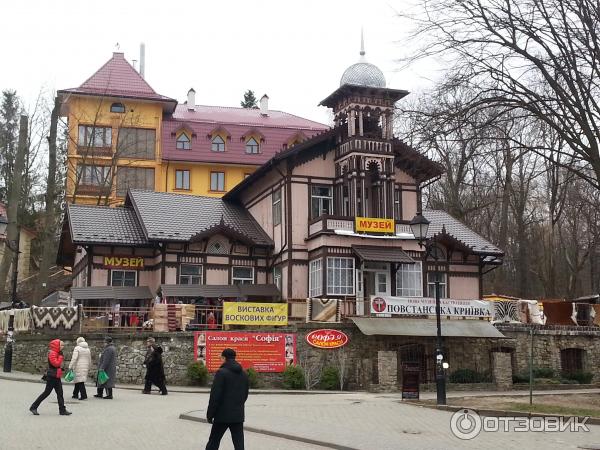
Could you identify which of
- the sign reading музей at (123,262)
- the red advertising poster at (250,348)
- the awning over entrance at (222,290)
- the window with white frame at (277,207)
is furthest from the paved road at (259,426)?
the window with white frame at (277,207)

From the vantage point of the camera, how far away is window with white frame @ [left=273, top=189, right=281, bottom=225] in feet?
118

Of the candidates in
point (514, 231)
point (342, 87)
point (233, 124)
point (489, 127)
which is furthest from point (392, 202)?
point (233, 124)

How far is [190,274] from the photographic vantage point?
3512 centimetres

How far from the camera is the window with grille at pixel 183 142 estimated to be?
57834mm

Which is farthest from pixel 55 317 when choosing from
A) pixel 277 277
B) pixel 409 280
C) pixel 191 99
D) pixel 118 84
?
pixel 191 99

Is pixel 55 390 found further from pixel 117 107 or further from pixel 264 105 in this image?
pixel 264 105

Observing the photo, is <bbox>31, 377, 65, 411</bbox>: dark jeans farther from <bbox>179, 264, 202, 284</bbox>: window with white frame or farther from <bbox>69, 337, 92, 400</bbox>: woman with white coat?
<bbox>179, 264, 202, 284</bbox>: window with white frame

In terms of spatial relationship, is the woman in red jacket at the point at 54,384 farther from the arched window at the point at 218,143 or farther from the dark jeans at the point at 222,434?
the arched window at the point at 218,143

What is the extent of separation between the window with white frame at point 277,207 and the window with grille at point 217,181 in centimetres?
2168

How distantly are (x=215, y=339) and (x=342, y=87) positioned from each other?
13.5 m

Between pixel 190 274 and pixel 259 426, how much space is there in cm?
1977

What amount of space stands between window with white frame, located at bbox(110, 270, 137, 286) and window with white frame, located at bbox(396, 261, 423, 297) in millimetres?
11766

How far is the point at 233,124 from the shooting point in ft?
197

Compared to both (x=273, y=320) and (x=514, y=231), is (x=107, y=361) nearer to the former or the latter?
(x=273, y=320)
